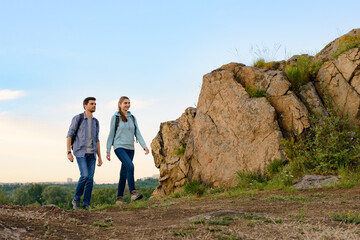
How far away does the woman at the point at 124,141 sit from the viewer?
9422 millimetres

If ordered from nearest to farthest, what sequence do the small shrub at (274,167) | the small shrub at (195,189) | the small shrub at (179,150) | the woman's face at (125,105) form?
the woman's face at (125,105)
the small shrub at (195,189)
the small shrub at (274,167)
the small shrub at (179,150)

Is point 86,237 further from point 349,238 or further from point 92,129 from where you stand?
point 92,129

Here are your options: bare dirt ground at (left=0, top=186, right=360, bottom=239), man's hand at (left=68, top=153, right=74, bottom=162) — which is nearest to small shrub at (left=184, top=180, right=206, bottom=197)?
bare dirt ground at (left=0, top=186, right=360, bottom=239)

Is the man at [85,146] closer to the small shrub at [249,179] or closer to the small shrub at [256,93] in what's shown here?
the small shrub at [249,179]

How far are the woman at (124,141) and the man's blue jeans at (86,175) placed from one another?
0.72m

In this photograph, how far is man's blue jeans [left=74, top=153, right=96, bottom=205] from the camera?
8.38 m

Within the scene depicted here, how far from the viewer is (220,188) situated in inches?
440

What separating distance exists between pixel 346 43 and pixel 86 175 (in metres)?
10.4

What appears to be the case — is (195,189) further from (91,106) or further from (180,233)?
(180,233)

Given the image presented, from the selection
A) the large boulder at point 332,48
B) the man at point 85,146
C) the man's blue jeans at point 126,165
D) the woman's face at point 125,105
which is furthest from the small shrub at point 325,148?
the man at point 85,146

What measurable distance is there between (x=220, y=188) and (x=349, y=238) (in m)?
7.04

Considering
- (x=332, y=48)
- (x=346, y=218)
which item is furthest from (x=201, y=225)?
(x=332, y=48)

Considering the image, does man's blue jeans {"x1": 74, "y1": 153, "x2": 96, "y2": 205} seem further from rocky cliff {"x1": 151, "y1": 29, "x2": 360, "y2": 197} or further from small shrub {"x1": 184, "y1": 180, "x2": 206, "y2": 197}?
rocky cliff {"x1": 151, "y1": 29, "x2": 360, "y2": 197}

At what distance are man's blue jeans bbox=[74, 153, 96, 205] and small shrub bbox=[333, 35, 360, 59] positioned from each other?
9488 millimetres
